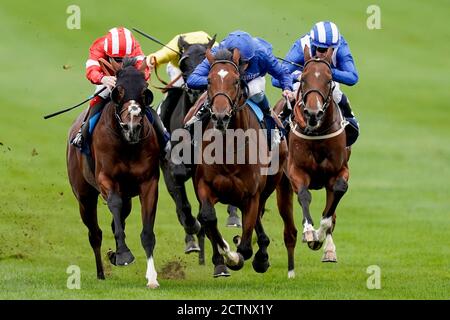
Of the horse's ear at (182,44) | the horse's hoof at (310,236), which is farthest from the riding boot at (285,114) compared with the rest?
the horse's hoof at (310,236)

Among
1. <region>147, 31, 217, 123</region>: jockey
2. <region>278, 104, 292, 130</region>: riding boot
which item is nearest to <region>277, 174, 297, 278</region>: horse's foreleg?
<region>278, 104, 292, 130</region>: riding boot

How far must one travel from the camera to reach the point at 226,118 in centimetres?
1091

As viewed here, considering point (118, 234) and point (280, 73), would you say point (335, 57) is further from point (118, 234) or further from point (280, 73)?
point (118, 234)

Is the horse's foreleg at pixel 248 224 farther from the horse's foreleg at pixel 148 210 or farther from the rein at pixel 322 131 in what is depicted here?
the rein at pixel 322 131

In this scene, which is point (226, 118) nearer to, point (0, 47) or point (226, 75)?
point (226, 75)

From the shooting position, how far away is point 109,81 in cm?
1192

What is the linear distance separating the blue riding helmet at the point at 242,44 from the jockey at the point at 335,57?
36.3 inches

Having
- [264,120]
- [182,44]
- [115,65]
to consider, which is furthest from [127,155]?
[182,44]

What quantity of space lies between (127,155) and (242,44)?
1.64 meters

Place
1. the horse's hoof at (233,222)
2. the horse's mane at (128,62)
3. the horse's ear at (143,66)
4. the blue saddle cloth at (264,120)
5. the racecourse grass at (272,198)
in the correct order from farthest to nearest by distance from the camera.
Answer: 1. the horse's hoof at (233,222)
2. the racecourse grass at (272,198)
3. the blue saddle cloth at (264,120)
4. the horse's mane at (128,62)
5. the horse's ear at (143,66)

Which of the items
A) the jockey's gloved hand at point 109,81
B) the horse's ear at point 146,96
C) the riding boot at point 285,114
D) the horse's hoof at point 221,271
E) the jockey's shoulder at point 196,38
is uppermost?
the jockey's shoulder at point 196,38

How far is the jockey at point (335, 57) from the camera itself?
13.1 m

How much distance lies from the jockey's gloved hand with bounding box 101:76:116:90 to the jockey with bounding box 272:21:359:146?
2.16 m
